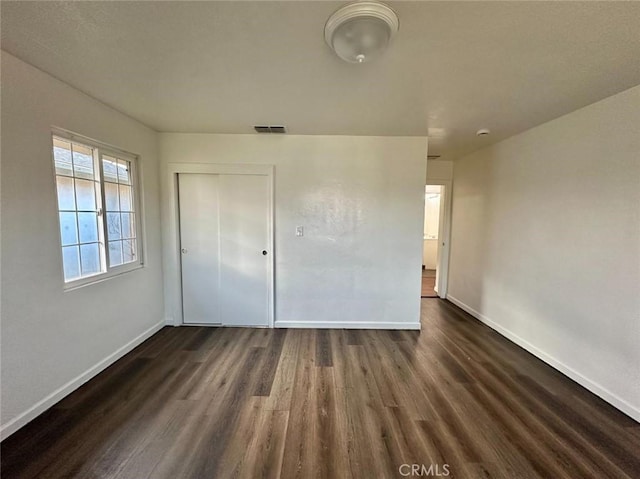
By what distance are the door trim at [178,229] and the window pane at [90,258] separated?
0.96m

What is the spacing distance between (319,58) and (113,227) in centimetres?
250

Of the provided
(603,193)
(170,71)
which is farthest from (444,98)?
(170,71)

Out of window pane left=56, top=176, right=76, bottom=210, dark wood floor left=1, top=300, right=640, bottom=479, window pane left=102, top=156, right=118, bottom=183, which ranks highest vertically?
window pane left=102, top=156, right=118, bottom=183

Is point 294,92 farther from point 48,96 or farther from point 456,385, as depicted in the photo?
point 456,385

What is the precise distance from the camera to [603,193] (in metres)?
2.22

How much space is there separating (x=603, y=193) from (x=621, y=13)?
4.86 ft

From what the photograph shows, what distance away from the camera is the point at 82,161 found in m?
2.33

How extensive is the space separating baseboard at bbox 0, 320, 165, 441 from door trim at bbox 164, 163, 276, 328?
0.50 meters

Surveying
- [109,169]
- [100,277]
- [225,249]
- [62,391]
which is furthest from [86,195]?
[62,391]

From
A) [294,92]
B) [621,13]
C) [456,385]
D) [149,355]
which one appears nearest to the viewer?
[621,13]

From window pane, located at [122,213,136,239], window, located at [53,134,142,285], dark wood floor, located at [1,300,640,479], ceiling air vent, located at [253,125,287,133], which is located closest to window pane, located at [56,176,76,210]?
window, located at [53,134,142,285]

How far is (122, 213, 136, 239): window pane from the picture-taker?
2.86m

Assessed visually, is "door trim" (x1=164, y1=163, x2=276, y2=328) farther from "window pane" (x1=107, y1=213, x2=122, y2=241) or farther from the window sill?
"window pane" (x1=107, y1=213, x2=122, y2=241)

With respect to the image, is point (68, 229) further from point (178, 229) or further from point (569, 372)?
point (569, 372)
